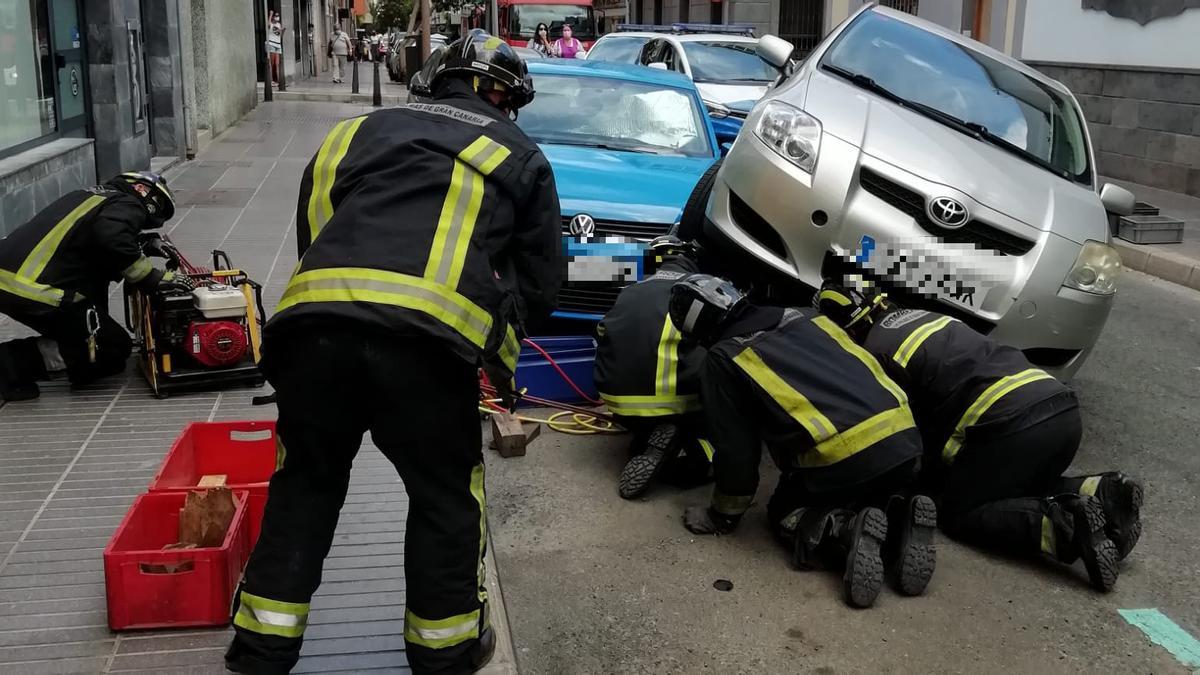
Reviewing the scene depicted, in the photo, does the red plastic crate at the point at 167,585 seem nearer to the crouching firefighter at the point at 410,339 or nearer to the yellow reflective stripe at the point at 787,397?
the crouching firefighter at the point at 410,339

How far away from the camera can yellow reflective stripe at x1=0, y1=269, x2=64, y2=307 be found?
5.27 m

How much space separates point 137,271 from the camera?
5.41 meters

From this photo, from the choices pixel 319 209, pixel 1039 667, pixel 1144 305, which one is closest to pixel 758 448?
pixel 1039 667

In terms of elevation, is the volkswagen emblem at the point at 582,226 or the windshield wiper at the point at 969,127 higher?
the windshield wiper at the point at 969,127

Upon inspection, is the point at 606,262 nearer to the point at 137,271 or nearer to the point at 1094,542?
the point at 137,271

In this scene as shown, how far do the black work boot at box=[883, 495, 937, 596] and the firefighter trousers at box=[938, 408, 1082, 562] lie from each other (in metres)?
0.39

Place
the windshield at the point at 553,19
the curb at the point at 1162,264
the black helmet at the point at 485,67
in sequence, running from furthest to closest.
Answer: the windshield at the point at 553,19, the curb at the point at 1162,264, the black helmet at the point at 485,67

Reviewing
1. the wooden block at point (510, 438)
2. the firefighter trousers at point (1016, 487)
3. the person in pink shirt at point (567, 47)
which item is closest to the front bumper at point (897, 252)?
the firefighter trousers at point (1016, 487)

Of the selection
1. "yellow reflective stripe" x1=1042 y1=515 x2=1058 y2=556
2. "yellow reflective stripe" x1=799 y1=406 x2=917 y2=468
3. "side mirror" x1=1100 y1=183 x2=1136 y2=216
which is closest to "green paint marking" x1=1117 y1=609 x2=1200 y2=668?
"yellow reflective stripe" x1=1042 y1=515 x2=1058 y2=556

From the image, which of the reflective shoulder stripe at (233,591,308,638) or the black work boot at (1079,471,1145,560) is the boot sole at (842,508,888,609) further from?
the reflective shoulder stripe at (233,591,308,638)

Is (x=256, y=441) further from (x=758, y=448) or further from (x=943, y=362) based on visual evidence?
(x=943, y=362)

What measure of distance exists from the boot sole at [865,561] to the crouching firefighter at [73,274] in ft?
11.2

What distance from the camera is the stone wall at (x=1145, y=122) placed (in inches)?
510

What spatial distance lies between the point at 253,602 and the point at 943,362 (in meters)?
2.57
